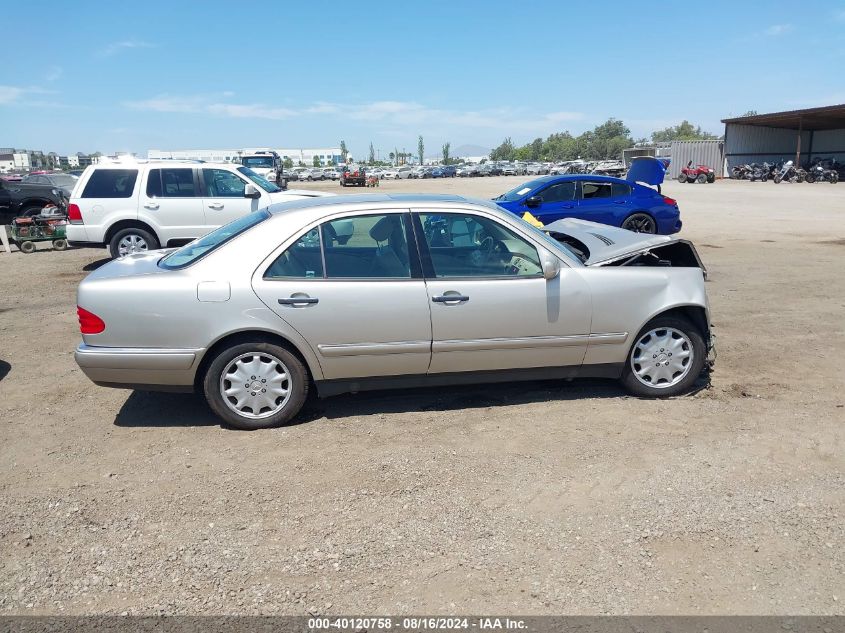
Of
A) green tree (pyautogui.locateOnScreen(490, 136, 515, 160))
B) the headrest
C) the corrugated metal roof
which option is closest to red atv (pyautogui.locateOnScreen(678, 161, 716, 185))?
the corrugated metal roof

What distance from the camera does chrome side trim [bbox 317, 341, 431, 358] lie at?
4.40 meters

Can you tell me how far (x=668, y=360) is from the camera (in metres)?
4.91

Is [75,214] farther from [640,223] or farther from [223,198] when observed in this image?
[640,223]

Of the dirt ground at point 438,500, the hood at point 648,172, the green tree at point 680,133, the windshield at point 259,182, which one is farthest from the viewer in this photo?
the green tree at point 680,133

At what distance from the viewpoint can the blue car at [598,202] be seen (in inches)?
469

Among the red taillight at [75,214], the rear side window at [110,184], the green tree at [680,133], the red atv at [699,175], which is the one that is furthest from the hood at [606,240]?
the green tree at [680,133]

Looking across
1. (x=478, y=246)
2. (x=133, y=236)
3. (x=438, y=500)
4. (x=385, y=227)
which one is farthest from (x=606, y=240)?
(x=133, y=236)

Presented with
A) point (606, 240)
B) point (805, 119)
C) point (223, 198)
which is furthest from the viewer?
point (805, 119)

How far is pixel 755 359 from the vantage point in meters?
5.96

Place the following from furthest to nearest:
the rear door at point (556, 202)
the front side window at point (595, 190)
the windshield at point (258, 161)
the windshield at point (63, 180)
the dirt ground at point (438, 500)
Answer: the windshield at point (258, 161) → the windshield at point (63, 180) → the front side window at point (595, 190) → the rear door at point (556, 202) → the dirt ground at point (438, 500)

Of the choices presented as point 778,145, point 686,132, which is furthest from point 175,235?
point 686,132

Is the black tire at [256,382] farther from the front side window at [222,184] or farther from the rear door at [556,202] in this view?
the rear door at [556,202]

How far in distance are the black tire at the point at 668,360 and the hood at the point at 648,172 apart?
8.87m

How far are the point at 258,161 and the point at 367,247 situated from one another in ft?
106
